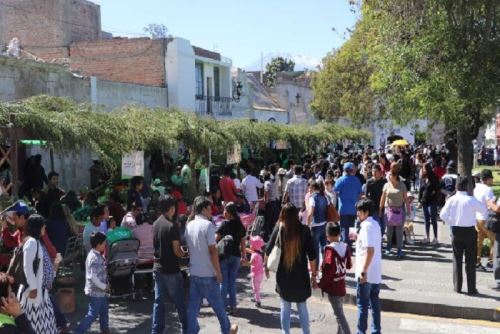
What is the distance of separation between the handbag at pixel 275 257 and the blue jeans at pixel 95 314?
204 cm

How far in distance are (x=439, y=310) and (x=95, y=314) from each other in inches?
186

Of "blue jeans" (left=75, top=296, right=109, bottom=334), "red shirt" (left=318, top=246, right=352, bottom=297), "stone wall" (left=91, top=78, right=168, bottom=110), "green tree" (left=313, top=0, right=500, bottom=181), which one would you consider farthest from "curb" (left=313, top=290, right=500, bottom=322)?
"stone wall" (left=91, top=78, right=168, bottom=110)

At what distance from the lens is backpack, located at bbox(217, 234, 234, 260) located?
7770 millimetres

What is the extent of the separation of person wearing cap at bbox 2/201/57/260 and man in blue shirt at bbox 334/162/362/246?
220 inches

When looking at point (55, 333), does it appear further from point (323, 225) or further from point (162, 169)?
point (162, 169)

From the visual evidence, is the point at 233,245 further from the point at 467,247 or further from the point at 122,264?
the point at 467,247

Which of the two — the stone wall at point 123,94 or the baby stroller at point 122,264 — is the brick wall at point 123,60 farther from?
the baby stroller at point 122,264

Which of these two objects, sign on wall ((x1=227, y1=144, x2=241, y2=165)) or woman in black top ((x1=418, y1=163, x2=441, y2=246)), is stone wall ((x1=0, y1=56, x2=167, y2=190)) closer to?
sign on wall ((x1=227, y1=144, x2=241, y2=165))

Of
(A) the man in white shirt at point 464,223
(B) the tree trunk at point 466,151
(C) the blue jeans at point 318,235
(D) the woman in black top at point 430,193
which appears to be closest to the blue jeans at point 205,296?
(C) the blue jeans at point 318,235

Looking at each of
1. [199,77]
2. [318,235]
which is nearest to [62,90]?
[199,77]

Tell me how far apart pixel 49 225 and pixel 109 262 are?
41.2 inches

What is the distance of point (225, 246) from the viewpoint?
306 inches

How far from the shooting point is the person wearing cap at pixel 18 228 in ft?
21.4

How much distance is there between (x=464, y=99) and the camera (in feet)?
43.3
